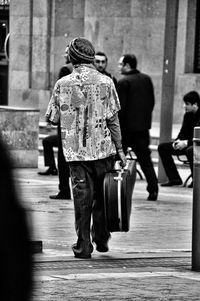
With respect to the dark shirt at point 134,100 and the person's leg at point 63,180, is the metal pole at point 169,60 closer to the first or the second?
the dark shirt at point 134,100

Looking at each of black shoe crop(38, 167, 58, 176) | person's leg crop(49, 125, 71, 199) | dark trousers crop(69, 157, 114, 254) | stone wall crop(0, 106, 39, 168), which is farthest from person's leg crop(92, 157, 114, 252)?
stone wall crop(0, 106, 39, 168)

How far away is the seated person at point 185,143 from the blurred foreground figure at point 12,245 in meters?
11.4

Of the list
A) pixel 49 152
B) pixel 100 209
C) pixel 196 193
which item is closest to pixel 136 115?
pixel 49 152

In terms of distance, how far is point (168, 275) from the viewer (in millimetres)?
6504

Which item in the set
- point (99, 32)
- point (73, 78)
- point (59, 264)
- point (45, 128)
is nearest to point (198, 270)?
point (59, 264)

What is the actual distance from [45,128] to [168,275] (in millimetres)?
13778

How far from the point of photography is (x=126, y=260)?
7.21 m

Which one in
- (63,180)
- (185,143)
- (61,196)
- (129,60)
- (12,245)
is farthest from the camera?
(185,143)

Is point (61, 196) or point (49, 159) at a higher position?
point (61, 196)

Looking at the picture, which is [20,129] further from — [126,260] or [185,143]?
[126,260]

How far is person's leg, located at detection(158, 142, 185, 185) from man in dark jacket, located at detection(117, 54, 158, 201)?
62.9 inches

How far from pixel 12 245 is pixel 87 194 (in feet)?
18.2

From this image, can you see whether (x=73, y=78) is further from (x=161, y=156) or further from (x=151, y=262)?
(x=161, y=156)

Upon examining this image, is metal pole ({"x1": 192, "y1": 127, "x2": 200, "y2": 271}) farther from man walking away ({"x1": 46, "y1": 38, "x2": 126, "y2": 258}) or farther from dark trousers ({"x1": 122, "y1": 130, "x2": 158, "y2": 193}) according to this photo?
dark trousers ({"x1": 122, "y1": 130, "x2": 158, "y2": 193})
